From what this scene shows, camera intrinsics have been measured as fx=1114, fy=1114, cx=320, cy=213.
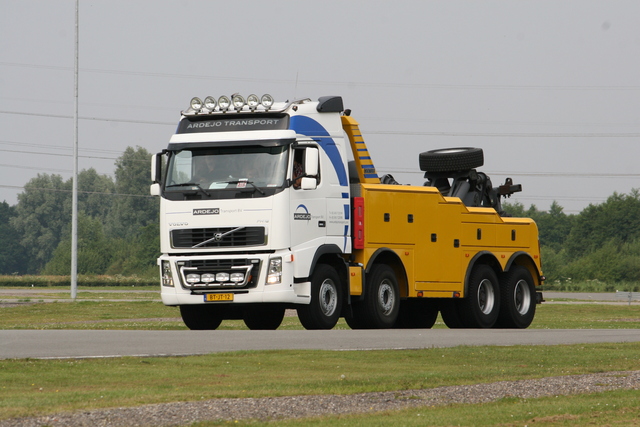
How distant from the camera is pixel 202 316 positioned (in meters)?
20.1

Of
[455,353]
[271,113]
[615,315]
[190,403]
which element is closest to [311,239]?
[271,113]

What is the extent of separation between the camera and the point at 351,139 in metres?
19.9

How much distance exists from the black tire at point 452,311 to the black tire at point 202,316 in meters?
4.84

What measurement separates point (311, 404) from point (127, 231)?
135701 millimetres

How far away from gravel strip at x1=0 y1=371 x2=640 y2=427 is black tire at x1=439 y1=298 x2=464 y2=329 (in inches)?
410

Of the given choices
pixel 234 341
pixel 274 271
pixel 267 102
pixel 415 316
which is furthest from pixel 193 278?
pixel 415 316

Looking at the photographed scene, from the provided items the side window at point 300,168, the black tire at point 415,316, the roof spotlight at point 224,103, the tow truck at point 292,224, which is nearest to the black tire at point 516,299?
the black tire at point 415,316

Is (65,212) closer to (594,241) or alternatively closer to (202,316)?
(594,241)

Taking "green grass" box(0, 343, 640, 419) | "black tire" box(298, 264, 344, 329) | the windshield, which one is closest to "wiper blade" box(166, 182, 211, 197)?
the windshield

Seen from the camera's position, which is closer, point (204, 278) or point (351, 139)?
point (204, 278)

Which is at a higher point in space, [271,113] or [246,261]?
[271,113]

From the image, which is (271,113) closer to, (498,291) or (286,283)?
(286,283)

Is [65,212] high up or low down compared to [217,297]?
up

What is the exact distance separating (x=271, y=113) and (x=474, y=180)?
595 centimetres
